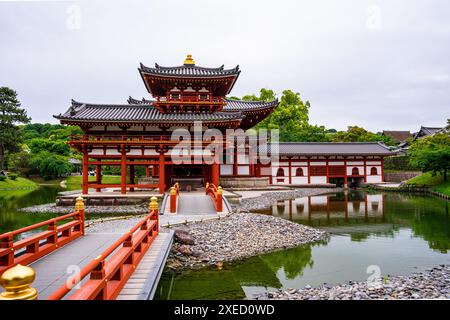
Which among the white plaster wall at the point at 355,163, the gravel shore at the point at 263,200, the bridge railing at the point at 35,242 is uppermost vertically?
the white plaster wall at the point at 355,163

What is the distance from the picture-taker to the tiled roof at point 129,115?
23.5 m

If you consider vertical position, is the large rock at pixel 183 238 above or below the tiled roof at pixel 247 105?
below

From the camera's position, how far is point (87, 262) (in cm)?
787

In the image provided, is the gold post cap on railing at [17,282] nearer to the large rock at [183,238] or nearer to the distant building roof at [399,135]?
the large rock at [183,238]

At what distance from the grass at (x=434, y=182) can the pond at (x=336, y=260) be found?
1474 centimetres

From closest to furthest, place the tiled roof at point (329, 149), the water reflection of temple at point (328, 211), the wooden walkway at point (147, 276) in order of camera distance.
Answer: the wooden walkway at point (147, 276), the water reflection of temple at point (328, 211), the tiled roof at point (329, 149)

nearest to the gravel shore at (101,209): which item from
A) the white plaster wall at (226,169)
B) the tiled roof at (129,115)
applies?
the tiled roof at (129,115)

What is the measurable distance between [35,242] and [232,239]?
7.46m

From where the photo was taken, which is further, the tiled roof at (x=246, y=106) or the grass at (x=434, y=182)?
the grass at (x=434, y=182)

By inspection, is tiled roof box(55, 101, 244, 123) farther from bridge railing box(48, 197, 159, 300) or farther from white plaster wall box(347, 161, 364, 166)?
white plaster wall box(347, 161, 364, 166)

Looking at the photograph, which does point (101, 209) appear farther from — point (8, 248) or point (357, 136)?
point (357, 136)

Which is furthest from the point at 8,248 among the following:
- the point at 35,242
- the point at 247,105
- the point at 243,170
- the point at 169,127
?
the point at 247,105

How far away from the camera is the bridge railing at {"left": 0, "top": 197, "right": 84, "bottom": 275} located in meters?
6.88

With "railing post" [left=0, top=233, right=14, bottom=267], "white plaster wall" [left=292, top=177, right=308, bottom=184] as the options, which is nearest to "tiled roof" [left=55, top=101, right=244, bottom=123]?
"railing post" [left=0, top=233, right=14, bottom=267]
